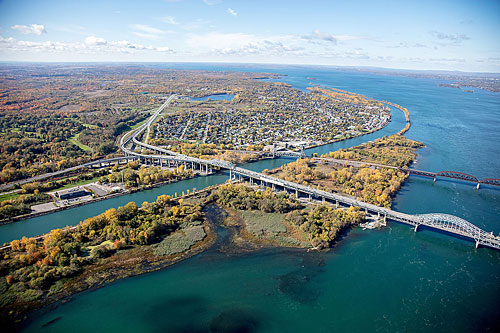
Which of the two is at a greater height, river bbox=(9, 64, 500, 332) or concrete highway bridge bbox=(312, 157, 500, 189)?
concrete highway bridge bbox=(312, 157, 500, 189)

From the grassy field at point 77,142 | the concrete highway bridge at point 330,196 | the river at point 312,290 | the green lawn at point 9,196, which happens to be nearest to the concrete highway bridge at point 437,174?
the concrete highway bridge at point 330,196

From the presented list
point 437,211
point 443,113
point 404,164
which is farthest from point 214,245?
point 443,113

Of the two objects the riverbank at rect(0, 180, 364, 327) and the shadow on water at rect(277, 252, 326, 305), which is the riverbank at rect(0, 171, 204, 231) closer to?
the riverbank at rect(0, 180, 364, 327)

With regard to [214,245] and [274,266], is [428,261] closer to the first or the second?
[274,266]

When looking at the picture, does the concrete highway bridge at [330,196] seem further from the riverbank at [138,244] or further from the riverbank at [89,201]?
the riverbank at [89,201]

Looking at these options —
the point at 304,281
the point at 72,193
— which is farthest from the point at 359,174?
the point at 72,193

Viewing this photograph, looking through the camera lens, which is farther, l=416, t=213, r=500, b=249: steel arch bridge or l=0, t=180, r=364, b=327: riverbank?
l=416, t=213, r=500, b=249: steel arch bridge

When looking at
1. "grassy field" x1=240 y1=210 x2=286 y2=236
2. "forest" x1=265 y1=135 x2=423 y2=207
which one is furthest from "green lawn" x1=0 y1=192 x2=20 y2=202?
"forest" x1=265 y1=135 x2=423 y2=207

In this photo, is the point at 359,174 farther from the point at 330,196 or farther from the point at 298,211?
the point at 298,211
